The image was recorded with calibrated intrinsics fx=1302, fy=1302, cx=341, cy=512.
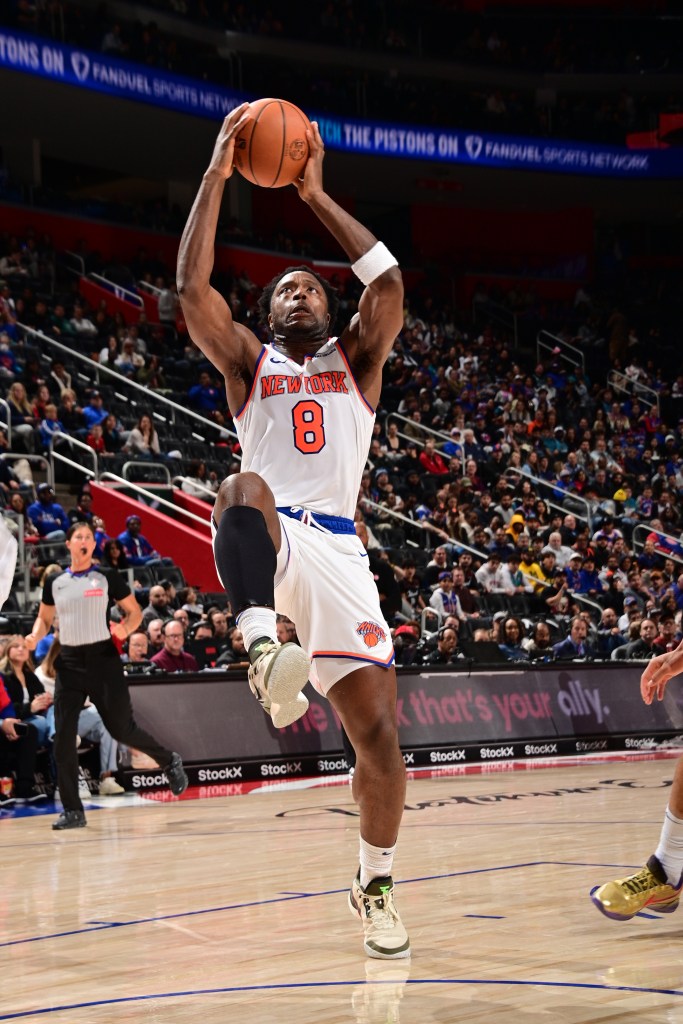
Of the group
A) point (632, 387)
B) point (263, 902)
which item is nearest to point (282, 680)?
point (263, 902)

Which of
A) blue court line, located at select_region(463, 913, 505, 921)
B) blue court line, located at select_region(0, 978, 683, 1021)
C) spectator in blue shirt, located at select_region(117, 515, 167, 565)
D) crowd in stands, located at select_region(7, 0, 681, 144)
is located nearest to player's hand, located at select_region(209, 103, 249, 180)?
blue court line, located at select_region(0, 978, 683, 1021)

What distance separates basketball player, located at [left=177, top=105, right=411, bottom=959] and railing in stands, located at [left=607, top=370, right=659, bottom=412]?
2389 cm

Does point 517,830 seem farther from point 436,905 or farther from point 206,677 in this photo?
point 206,677

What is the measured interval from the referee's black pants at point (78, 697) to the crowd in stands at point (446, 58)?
1767cm

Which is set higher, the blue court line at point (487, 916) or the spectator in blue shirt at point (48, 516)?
the blue court line at point (487, 916)

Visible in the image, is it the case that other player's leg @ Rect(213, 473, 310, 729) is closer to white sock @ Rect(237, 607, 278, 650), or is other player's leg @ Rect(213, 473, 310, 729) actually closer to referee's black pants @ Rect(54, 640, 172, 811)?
white sock @ Rect(237, 607, 278, 650)

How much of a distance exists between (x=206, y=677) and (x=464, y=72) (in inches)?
886

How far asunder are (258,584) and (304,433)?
2.52 feet

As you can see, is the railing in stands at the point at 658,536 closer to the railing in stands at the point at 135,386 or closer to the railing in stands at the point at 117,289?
the railing in stands at the point at 135,386

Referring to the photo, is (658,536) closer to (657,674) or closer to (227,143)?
(657,674)

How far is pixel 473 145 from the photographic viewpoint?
96.9ft

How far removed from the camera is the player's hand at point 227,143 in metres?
4.71

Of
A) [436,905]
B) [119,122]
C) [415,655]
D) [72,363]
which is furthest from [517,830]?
[119,122]

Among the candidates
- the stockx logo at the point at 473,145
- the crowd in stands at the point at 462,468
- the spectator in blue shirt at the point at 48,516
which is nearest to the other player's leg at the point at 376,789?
the crowd in stands at the point at 462,468
